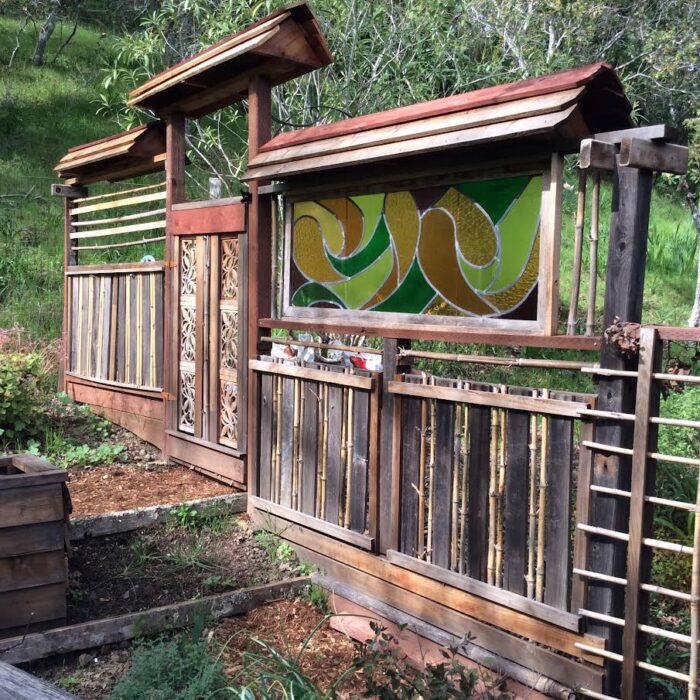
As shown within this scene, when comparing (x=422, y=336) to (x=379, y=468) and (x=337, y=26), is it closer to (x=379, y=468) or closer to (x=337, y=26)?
(x=379, y=468)

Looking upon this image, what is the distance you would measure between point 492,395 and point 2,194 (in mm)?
13545

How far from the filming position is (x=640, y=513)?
2.98 m

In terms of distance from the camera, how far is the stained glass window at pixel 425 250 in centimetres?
362

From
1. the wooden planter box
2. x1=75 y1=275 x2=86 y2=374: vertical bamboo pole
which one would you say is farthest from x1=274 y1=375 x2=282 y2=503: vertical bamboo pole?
x1=75 y1=275 x2=86 y2=374: vertical bamboo pole

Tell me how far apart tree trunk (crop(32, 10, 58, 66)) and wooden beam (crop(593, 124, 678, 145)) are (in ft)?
67.7

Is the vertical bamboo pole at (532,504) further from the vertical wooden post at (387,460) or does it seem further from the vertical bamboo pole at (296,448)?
the vertical bamboo pole at (296,448)

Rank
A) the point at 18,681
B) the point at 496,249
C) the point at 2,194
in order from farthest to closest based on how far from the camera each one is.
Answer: the point at 2,194
the point at 496,249
the point at 18,681

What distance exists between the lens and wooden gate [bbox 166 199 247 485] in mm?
5578

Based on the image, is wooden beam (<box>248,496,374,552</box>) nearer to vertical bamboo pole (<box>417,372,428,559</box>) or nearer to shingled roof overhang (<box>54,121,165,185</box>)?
vertical bamboo pole (<box>417,372,428,559</box>)

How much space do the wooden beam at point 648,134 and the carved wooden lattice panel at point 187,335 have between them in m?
3.72

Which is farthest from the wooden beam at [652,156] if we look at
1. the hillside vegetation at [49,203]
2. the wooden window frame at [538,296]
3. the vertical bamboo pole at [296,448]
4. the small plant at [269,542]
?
the hillside vegetation at [49,203]

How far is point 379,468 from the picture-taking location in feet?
13.9

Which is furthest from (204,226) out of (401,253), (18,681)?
(18,681)

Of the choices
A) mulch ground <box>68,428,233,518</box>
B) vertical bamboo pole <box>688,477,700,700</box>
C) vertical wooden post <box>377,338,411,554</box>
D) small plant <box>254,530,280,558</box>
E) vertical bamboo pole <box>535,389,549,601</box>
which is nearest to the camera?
vertical bamboo pole <box>688,477,700,700</box>
